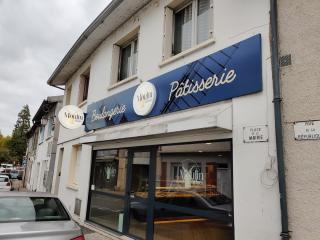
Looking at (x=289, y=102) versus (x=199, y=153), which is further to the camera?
(x=199, y=153)

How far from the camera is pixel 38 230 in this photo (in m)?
3.91

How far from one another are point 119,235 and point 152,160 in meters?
2.26

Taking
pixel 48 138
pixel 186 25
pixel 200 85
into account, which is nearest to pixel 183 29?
pixel 186 25

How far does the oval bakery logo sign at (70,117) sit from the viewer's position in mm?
9727

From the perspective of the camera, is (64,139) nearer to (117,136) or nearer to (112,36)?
(112,36)

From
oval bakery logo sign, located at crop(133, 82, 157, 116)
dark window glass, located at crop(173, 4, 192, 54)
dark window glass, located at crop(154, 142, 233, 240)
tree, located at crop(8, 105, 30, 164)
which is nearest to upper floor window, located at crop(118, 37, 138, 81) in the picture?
oval bakery logo sign, located at crop(133, 82, 157, 116)

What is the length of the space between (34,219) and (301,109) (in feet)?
13.6

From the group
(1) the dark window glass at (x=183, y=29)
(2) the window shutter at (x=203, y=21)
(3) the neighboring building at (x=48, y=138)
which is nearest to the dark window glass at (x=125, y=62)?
(1) the dark window glass at (x=183, y=29)

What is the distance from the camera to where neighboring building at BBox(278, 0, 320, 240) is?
3645mm

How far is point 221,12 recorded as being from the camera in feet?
18.0

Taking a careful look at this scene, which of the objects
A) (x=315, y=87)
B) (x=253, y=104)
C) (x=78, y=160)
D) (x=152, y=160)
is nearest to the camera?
(x=315, y=87)

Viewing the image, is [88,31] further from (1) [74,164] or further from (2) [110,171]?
(1) [74,164]

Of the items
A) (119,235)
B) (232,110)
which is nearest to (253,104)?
(232,110)

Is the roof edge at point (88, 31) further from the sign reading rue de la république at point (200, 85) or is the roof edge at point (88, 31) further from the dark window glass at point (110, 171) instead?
the dark window glass at point (110, 171)
